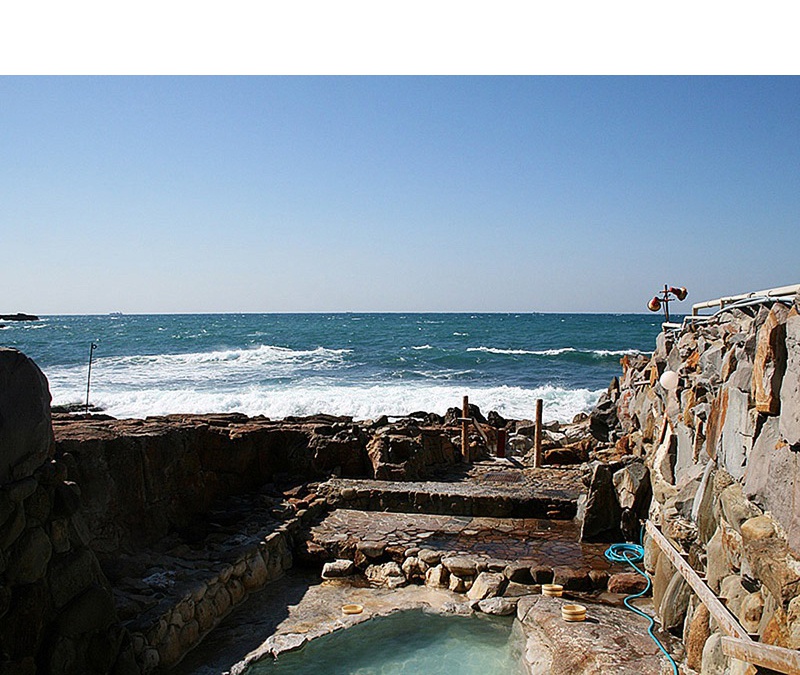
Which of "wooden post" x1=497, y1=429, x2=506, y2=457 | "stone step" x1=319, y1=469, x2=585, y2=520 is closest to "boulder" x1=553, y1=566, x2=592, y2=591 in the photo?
"stone step" x1=319, y1=469, x2=585, y2=520

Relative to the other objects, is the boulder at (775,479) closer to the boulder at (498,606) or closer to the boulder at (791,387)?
the boulder at (791,387)

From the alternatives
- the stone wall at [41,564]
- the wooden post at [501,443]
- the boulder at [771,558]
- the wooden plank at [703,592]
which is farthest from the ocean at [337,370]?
the boulder at [771,558]

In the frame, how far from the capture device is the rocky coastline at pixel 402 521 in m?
4.61

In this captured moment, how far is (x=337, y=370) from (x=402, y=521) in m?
27.5

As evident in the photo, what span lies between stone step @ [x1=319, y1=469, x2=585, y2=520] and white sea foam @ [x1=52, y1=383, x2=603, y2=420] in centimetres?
1333

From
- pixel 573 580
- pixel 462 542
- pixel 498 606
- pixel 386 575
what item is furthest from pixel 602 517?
pixel 386 575

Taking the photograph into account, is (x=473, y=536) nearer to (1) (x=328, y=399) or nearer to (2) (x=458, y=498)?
(2) (x=458, y=498)

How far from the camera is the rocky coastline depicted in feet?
15.1

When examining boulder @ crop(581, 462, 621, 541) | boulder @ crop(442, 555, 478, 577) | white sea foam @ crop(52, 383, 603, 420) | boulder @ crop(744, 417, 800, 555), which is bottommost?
white sea foam @ crop(52, 383, 603, 420)

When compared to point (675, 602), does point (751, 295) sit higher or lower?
higher

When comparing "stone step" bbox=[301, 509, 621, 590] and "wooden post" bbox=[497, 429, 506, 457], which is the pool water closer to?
"stone step" bbox=[301, 509, 621, 590]

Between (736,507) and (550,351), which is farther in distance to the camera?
(550,351)

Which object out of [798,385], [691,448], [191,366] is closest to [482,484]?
[691,448]

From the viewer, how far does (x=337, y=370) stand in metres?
36.8
